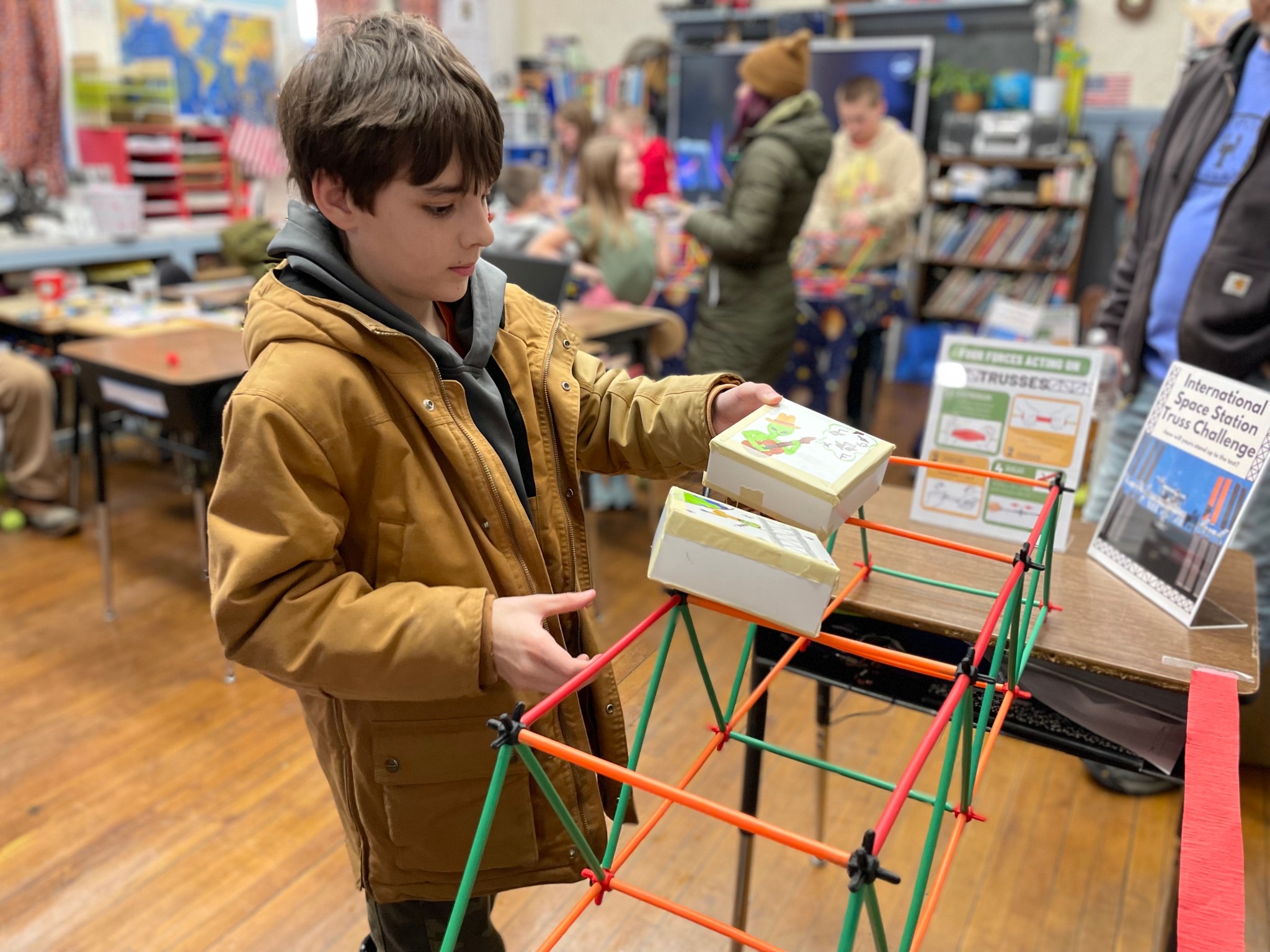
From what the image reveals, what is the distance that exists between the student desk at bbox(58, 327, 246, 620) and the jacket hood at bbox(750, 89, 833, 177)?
165 centimetres

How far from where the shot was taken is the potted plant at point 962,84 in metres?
5.37

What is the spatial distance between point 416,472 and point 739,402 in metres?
0.33

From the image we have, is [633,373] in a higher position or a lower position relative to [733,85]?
lower

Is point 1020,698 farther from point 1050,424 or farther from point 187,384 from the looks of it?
point 187,384

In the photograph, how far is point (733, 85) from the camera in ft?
20.4

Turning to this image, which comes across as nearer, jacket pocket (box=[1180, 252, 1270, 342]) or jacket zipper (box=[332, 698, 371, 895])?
jacket zipper (box=[332, 698, 371, 895])

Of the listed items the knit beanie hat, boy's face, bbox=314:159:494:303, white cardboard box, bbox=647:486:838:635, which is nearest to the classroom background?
white cardboard box, bbox=647:486:838:635

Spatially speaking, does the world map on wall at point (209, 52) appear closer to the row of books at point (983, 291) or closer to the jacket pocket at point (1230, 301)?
the row of books at point (983, 291)

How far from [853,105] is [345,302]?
4.37 metres

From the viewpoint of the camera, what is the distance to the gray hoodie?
2.76ft

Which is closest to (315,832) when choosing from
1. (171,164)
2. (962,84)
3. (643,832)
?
(643,832)

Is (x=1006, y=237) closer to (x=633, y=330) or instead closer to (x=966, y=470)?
(x=633, y=330)

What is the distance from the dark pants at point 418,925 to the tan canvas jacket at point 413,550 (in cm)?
8

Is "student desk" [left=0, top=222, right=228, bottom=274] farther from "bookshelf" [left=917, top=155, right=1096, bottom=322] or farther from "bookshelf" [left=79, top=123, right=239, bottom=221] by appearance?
"bookshelf" [left=917, top=155, right=1096, bottom=322]
